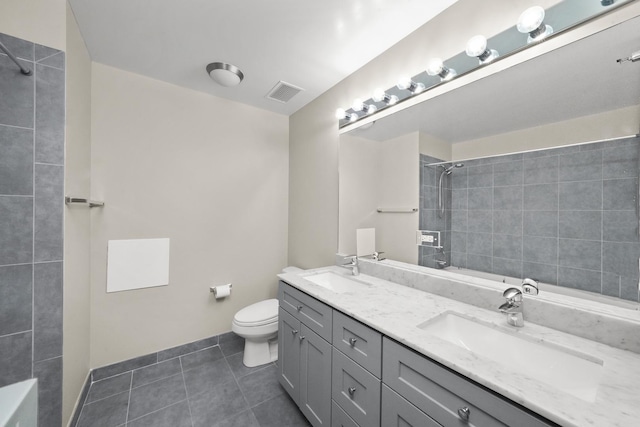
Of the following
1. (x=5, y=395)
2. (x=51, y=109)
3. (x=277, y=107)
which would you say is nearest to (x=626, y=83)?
(x=277, y=107)

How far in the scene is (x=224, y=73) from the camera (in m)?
1.85

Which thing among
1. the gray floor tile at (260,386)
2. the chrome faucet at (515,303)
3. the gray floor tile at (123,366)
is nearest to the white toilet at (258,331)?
the gray floor tile at (260,386)

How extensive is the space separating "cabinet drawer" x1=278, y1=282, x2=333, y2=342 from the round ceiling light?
1660 mm

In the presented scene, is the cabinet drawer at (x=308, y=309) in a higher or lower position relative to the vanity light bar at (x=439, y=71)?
lower

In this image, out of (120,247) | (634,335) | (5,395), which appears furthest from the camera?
(120,247)

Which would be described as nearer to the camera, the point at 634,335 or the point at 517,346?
the point at 634,335

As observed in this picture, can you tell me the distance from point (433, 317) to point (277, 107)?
2.40m

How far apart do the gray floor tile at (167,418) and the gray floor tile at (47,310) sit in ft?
2.22

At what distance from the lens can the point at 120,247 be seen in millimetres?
1912

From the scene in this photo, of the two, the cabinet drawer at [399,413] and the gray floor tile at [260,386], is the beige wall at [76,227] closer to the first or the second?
the gray floor tile at [260,386]

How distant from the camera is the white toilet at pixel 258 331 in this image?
195 centimetres

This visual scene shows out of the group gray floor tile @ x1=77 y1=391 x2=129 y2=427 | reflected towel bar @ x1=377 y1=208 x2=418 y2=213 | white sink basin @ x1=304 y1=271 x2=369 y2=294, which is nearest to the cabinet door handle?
white sink basin @ x1=304 y1=271 x2=369 y2=294

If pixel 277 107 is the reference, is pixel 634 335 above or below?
below

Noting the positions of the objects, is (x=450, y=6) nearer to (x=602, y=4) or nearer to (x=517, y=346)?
(x=602, y=4)
